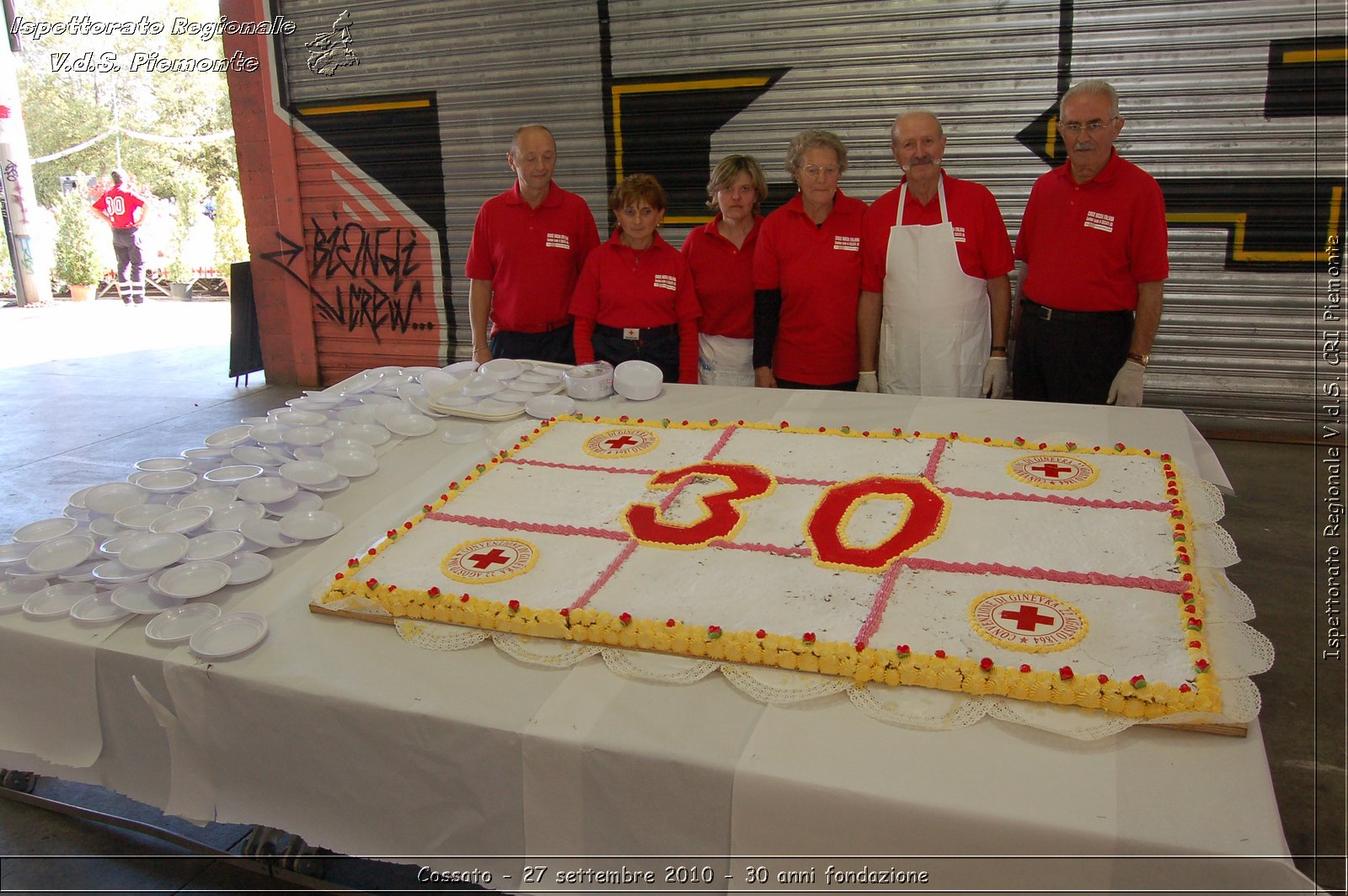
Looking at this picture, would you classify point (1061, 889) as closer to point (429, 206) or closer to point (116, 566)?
point (116, 566)

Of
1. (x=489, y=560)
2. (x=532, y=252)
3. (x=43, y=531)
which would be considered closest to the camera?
(x=489, y=560)

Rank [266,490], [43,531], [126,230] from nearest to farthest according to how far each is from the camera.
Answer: [43,531], [266,490], [126,230]

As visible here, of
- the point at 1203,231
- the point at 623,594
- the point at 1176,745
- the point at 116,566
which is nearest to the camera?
the point at 1176,745

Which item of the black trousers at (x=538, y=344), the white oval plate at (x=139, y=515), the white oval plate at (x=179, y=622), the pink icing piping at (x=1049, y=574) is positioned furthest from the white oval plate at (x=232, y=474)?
the black trousers at (x=538, y=344)

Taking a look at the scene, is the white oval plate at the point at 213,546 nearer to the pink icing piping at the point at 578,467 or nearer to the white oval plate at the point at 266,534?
the white oval plate at the point at 266,534

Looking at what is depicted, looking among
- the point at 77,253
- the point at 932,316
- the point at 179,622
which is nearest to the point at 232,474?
the point at 179,622

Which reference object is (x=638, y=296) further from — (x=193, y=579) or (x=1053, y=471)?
(x=193, y=579)

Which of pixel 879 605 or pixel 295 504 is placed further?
pixel 295 504

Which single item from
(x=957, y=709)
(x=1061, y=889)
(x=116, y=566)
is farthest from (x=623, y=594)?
(x=116, y=566)

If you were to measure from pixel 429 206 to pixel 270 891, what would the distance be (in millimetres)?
5187

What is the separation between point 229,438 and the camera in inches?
89.7

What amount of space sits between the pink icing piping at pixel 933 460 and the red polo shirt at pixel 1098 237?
3.82ft

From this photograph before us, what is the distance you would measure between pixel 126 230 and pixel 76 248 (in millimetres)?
695

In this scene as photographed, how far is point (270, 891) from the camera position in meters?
1.77
